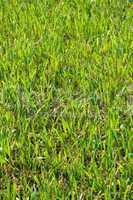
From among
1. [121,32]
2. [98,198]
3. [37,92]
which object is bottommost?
[98,198]

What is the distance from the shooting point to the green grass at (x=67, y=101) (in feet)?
7.63

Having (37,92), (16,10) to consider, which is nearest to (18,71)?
(37,92)

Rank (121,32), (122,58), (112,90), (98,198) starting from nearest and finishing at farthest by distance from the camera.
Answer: (98,198), (112,90), (122,58), (121,32)

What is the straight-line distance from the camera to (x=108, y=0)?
4020 millimetres

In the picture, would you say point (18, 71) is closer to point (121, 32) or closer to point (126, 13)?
point (121, 32)

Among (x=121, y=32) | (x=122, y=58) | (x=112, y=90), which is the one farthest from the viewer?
(x=121, y=32)

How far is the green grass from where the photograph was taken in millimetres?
2324

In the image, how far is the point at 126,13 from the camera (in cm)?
378

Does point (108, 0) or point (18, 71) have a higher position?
point (108, 0)

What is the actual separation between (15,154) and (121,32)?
132cm

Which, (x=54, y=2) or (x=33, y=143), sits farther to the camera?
(x=54, y=2)

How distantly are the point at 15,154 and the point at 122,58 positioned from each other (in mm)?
996

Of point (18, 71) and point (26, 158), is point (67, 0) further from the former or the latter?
point (26, 158)

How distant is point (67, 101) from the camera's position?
2877mm
